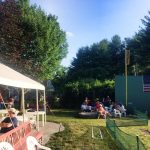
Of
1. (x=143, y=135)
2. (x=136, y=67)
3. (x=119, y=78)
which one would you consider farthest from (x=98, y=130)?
(x=136, y=67)

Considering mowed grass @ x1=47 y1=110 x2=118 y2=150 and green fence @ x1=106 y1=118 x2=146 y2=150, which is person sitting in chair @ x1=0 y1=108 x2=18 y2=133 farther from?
green fence @ x1=106 y1=118 x2=146 y2=150

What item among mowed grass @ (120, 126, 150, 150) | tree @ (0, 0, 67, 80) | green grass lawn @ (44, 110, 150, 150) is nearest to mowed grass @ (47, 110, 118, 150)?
green grass lawn @ (44, 110, 150, 150)

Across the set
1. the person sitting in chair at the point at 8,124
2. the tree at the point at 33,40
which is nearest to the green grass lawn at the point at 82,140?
the person sitting in chair at the point at 8,124

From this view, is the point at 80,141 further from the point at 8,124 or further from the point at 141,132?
the point at 141,132

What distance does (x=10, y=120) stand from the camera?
15016 millimetres

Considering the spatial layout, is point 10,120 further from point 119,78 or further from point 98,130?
point 119,78

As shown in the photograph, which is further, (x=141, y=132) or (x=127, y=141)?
(x=141, y=132)

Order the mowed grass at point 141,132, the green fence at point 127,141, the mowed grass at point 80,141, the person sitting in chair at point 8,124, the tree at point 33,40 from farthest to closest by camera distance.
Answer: the tree at point 33,40
the mowed grass at point 141,132
the mowed grass at point 80,141
the person sitting in chair at point 8,124
the green fence at point 127,141

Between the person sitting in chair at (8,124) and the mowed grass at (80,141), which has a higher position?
the person sitting in chair at (8,124)

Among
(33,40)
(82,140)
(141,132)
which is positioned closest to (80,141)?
A: (82,140)

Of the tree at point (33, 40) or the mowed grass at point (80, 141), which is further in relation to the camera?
the tree at point (33, 40)

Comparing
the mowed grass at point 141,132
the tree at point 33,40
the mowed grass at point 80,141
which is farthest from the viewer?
the tree at point 33,40

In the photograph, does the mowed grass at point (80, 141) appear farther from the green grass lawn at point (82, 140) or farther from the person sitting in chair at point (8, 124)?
the person sitting in chair at point (8, 124)

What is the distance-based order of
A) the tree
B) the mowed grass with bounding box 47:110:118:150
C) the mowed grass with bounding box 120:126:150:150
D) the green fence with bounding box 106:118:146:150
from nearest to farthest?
the green fence with bounding box 106:118:146:150 < the mowed grass with bounding box 47:110:118:150 < the mowed grass with bounding box 120:126:150:150 < the tree
